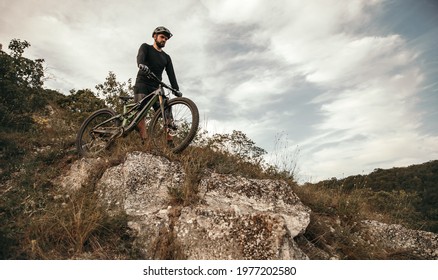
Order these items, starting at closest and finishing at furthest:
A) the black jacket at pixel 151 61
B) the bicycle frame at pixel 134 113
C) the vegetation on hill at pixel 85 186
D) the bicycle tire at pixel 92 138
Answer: the vegetation on hill at pixel 85 186, the bicycle frame at pixel 134 113, the black jacket at pixel 151 61, the bicycle tire at pixel 92 138

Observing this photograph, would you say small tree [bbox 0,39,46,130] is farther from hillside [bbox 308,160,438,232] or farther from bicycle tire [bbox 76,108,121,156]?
hillside [bbox 308,160,438,232]

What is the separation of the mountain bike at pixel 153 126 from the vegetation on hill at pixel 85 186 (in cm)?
25

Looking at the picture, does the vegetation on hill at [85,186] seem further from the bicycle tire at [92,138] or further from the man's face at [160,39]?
the man's face at [160,39]

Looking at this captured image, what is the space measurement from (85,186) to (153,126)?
4.61 feet

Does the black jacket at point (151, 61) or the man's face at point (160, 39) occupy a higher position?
the man's face at point (160, 39)

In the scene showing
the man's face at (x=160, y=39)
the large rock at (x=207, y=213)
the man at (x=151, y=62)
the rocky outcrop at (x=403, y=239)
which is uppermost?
the man's face at (x=160, y=39)

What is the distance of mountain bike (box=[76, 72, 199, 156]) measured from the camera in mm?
4740

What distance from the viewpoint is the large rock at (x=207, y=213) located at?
3250 mm

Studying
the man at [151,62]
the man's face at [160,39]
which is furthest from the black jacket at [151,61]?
the man's face at [160,39]

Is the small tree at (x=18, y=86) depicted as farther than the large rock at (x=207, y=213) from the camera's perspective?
Yes

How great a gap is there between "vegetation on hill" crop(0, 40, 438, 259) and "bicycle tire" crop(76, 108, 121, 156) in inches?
10.2

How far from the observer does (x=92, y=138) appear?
5.76m

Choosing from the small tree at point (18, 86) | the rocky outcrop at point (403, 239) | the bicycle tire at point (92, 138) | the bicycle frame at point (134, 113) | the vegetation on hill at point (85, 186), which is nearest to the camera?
the vegetation on hill at point (85, 186)
